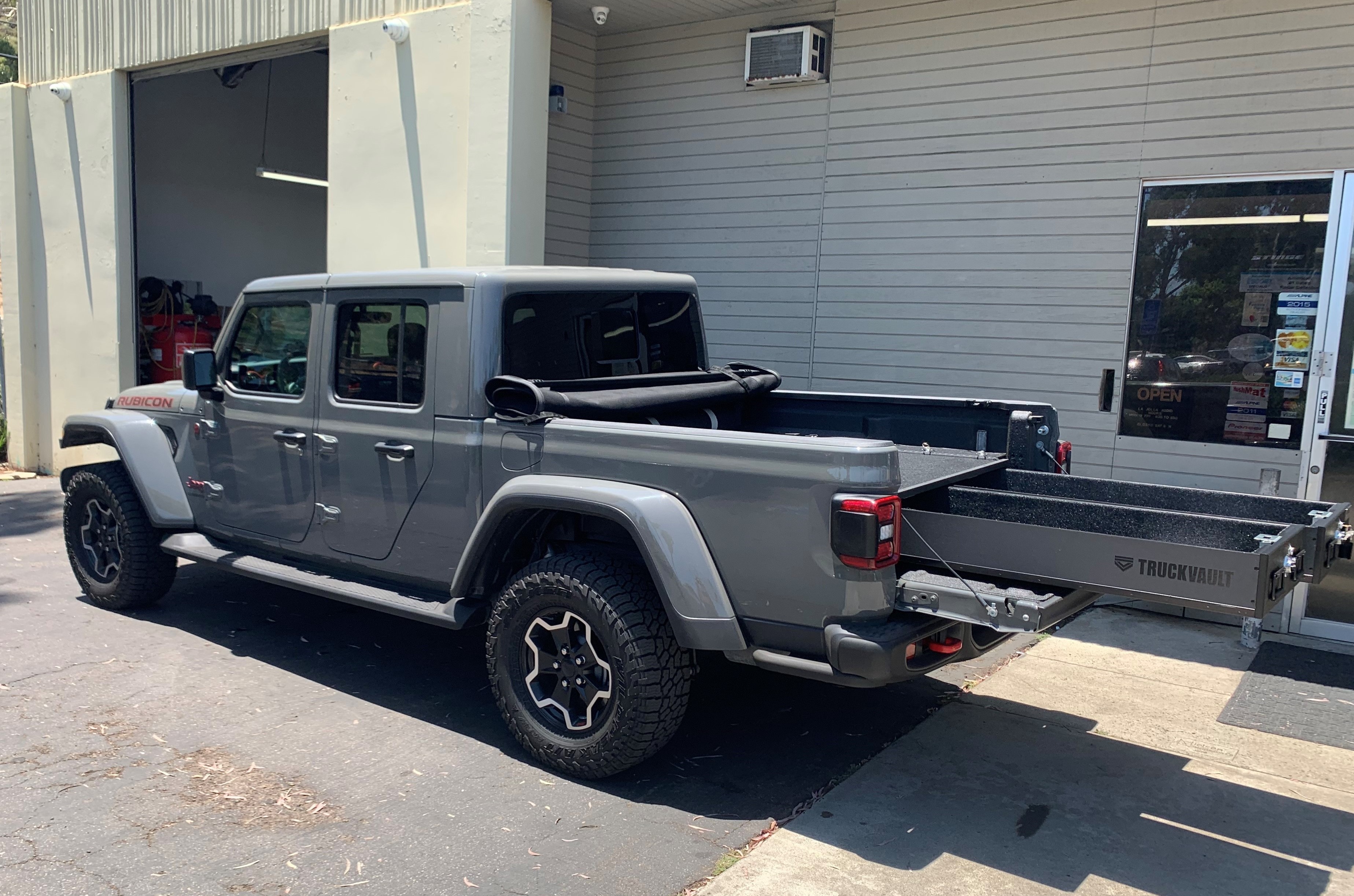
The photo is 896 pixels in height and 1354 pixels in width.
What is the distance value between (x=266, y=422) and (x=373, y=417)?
82cm

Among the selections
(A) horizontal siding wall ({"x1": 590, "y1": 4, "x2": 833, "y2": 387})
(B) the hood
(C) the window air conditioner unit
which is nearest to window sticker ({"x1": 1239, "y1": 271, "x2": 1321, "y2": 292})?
(A) horizontal siding wall ({"x1": 590, "y1": 4, "x2": 833, "y2": 387})

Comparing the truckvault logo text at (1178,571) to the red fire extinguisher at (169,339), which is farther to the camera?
the red fire extinguisher at (169,339)

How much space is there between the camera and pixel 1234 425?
6434 mm

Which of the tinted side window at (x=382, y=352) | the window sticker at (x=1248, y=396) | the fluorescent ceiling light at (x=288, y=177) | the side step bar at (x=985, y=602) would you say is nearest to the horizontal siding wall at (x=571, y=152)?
the tinted side window at (x=382, y=352)

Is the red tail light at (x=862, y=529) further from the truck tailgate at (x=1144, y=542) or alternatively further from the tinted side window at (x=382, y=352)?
the tinted side window at (x=382, y=352)

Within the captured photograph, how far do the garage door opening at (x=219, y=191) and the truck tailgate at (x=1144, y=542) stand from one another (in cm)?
1138

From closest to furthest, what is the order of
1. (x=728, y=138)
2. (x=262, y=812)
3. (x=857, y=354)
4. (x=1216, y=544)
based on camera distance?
1. (x=1216, y=544)
2. (x=262, y=812)
3. (x=857, y=354)
4. (x=728, y=138)

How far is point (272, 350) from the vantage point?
534cm

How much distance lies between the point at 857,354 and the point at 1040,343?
4.48 feet

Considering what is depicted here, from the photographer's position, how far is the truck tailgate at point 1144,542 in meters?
3.17

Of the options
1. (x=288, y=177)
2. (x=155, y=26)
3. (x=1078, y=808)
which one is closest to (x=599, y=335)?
(x=1078, y=808)

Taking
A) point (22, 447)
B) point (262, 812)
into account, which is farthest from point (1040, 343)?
point (22, 447)

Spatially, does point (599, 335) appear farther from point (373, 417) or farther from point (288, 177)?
point (288, 177)

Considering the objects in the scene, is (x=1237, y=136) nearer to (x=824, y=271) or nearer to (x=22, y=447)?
(x=824, y=271)
